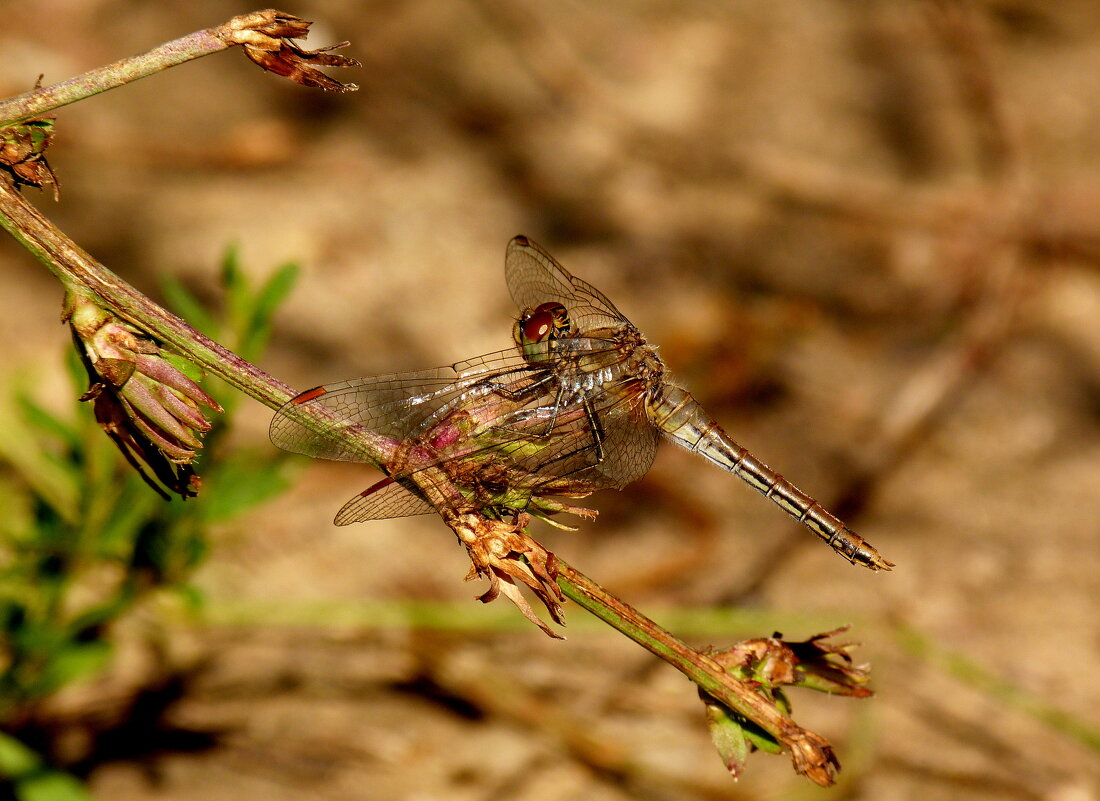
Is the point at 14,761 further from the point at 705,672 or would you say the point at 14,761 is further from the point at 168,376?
the point at 705,672

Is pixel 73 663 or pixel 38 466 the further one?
pixel 38 466

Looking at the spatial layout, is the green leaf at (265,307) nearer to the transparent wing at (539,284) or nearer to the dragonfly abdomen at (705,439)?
the transparent wing at (539,284)

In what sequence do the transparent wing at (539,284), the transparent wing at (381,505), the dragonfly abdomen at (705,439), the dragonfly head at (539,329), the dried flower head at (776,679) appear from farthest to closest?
the transparent wing at (539,284) → the dragonfly abdomen at (705,439) → the dragonfly head at (539,329) → the transparent wing at (381,505) → the dried flower head at (776,679)

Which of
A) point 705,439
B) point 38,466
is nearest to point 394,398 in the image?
point 705,439

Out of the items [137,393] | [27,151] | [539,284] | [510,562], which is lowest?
[539,284]

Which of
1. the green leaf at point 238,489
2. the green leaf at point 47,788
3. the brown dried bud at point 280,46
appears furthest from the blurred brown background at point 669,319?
the brown dried bud at point 280,46

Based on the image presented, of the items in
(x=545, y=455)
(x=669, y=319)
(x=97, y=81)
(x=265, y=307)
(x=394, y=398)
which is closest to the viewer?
(x=97, y=81)

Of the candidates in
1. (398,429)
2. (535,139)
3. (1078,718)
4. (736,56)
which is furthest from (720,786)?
(736,56)
